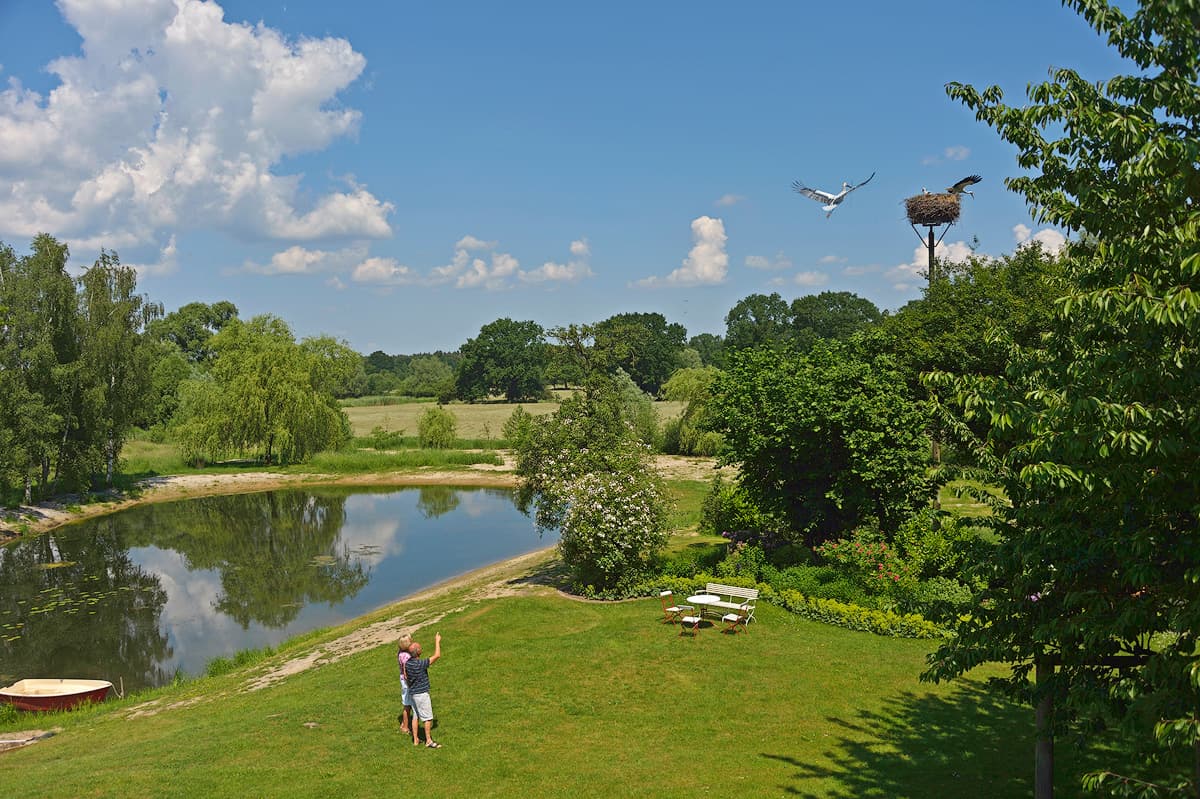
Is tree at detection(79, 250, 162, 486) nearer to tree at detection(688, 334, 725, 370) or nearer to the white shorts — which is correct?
the white shorts

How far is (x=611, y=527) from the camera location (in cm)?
2164

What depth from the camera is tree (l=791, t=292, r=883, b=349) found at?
117 meters

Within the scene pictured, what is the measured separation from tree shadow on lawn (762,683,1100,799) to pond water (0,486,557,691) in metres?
18.9

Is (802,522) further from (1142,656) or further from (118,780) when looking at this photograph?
(118,780)

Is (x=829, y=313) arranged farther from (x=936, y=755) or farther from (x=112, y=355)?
(x=936, y=755)

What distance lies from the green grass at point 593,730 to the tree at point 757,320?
95.1 m

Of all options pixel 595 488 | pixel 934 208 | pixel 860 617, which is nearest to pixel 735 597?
pixel 860 617

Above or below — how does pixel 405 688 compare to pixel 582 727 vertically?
above

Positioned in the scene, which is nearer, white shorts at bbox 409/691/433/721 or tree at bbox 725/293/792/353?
white shorts at bbox 409/691/433/721

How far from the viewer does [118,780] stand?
12.2m

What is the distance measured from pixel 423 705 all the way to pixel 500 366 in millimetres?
122200

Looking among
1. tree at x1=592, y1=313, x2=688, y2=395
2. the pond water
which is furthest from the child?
tree at x1=592, y1=313, x2=688, y2=395

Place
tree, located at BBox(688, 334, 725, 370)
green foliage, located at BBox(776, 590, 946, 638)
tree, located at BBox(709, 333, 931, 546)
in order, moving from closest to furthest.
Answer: green foliage, located at BBox(776, 590, 946, 638) → tree, located at BBox(709, 333, 931, 546) → tree, located at BBox(688, 334, 725, 370)

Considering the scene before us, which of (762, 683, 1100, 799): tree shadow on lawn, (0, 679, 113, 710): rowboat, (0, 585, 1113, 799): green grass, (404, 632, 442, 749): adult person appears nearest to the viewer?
(762, 683, 1100, 799): tree shadow on lawn
